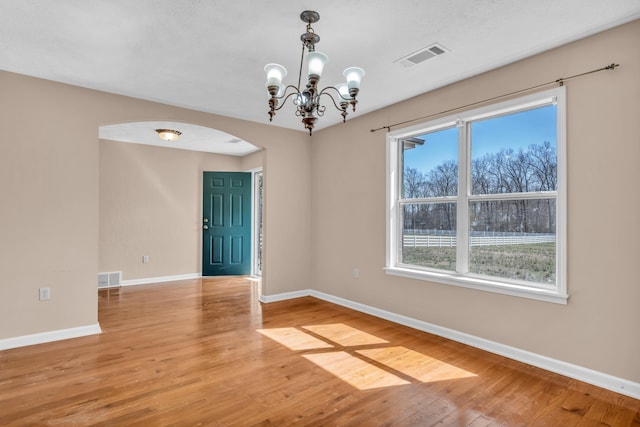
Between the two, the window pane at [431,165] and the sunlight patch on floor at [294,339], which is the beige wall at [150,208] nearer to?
the sunlight patch on floor at [294,339]

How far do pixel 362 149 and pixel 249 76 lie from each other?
187cm

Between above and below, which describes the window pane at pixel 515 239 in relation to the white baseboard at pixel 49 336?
above

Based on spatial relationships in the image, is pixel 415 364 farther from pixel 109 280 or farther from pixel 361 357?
pixel 109 280

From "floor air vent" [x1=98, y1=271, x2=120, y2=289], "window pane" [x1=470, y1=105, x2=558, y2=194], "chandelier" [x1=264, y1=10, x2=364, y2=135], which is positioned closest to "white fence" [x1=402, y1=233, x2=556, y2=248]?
"window pane" [x1=470, y1=105, x2=558, y2=194]

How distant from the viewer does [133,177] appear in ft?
20.9

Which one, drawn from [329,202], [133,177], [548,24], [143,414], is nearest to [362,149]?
[329,202]

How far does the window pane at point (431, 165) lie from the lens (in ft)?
12.2

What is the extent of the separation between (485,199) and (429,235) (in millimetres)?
780

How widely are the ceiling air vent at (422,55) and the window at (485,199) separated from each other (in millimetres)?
787

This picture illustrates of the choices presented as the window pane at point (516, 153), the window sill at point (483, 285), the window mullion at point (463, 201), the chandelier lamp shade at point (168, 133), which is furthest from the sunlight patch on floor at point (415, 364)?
the chandelier lamp shade at point (168, 133)

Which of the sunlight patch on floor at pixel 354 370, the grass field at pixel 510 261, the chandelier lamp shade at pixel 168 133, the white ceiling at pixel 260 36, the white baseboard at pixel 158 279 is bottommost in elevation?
the sunlight patch on floor at pixel 354 370

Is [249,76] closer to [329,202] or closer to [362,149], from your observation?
[362,149]

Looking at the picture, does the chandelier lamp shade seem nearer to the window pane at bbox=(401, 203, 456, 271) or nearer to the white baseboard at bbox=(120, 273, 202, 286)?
the white baseboard at bbox=(120, 273, 202, 286)

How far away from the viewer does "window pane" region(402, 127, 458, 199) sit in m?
3.71
